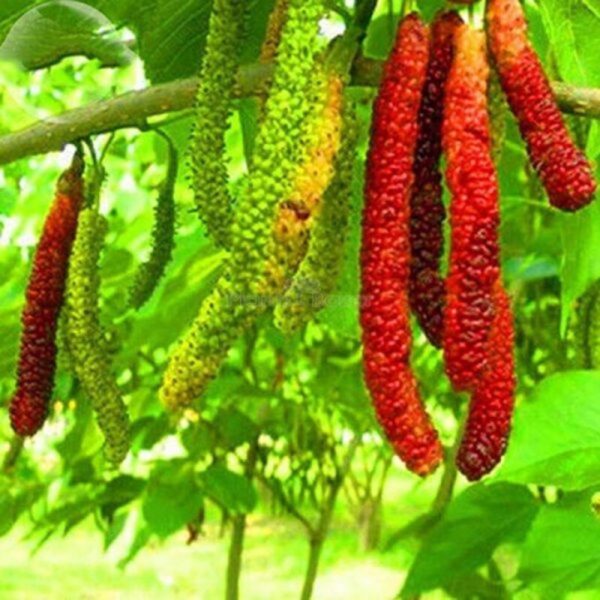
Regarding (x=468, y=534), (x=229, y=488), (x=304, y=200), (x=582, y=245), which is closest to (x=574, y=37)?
(x=582, y=245)

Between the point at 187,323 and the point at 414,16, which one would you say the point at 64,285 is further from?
the point at 187,323

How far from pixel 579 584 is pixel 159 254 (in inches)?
Result: 18.9

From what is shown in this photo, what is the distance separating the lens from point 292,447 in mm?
2811

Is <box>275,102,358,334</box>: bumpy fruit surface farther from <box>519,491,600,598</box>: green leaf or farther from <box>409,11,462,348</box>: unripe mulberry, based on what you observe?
<box>519,491,600,598</box>: green leaf

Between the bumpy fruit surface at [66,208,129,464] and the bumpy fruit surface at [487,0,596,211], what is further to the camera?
the bumpy fruit surface at [66,208,129,464]

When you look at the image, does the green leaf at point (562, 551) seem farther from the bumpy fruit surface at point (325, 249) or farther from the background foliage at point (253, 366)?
the bumpy fruit surface at point (325, 249)

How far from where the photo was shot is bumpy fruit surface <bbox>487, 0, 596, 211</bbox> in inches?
27.2

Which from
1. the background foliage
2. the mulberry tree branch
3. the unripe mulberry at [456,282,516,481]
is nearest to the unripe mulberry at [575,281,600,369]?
the background foliage

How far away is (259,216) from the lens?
717mm

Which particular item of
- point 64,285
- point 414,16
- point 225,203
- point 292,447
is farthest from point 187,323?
point 292,447

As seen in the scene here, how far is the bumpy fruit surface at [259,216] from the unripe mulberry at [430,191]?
62 mm

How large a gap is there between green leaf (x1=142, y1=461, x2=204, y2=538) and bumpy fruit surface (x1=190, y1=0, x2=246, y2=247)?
1.17 metres

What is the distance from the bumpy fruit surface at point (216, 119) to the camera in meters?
0.82

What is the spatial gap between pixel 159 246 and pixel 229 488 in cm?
97
